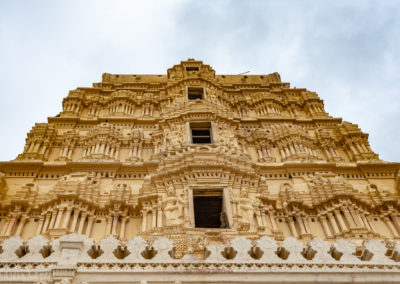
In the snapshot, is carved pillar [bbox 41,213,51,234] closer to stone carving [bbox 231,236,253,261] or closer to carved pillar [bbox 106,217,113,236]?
carved pillar [bbox 106,217,113,236]

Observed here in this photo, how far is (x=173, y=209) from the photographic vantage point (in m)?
11.6

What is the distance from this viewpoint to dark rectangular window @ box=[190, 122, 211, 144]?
15844 mm

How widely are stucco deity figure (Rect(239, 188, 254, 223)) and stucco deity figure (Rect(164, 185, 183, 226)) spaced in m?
2.00

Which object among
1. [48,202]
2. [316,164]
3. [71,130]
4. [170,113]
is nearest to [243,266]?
[48,202]

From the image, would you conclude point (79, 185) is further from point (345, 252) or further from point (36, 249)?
point (345, 252)

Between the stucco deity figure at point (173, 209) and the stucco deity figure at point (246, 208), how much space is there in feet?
6.55

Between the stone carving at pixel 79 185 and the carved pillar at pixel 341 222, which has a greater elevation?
the stone carving at pixel 79 185

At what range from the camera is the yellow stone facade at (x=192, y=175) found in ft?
38.3

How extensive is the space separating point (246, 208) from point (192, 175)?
7.16 feet

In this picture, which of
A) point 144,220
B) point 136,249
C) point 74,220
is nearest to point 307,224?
point 144,220

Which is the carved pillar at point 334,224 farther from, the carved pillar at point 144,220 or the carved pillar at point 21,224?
the carved pillar at point 21,224

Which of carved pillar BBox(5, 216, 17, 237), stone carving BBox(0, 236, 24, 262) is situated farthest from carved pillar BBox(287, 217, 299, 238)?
carved pillar BBox(5, 216, 17, 237)

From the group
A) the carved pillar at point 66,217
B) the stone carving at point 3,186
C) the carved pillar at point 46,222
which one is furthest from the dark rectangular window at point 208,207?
the stone carving at point 3,186

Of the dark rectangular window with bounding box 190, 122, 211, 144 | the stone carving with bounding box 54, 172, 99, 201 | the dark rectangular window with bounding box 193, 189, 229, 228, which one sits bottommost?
the dark rectangular window with bounding box 193, 189, 229, 228
